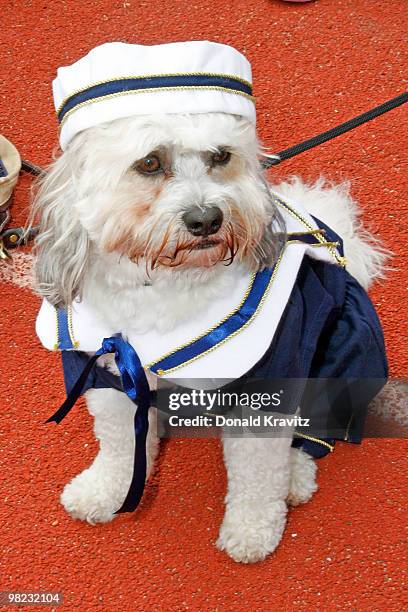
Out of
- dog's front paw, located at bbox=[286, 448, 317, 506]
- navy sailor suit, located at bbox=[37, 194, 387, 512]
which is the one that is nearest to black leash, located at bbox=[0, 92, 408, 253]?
navy sailor suit, located at bbox=[37, 194, 387, 512]

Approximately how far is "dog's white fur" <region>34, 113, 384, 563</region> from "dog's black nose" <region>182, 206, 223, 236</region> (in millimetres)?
15

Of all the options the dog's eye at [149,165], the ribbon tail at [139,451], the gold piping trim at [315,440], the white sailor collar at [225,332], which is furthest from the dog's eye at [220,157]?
the gold piping trim at [315,440]

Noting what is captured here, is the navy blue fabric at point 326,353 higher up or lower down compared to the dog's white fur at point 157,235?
lower down

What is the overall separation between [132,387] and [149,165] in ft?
1.67

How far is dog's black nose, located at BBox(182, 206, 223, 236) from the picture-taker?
1.46 meters

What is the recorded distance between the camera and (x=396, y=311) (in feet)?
8.15

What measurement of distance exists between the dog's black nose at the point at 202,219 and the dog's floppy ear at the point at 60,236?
24 cm

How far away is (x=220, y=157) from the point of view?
1.52 meters

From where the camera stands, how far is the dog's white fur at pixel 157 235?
146 cm

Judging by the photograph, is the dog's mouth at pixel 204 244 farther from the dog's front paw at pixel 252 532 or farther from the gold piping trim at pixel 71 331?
the dog's front paw at pixel 252 532

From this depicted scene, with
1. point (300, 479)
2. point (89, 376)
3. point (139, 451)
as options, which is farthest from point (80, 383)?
point (300, 479)

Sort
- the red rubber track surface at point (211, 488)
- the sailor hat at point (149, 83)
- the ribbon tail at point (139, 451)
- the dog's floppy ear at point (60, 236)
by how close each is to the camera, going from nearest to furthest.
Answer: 1. the sailor hat at point (149, 83)
2. the dog's floppy ear at point (60, 236)
3. the ribbon tail at point (139, 451)
4. the red rubber track surface at point (211, 488)

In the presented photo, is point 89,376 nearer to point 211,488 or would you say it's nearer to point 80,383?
point 80,383

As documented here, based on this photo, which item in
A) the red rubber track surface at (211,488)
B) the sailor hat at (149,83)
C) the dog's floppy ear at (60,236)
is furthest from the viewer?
the red rubber track surface at (211,488)
